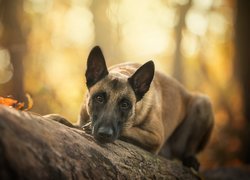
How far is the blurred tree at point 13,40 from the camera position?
40.2 ft

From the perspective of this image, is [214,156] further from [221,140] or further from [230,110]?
[230,110]

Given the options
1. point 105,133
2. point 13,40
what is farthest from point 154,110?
point 13,40

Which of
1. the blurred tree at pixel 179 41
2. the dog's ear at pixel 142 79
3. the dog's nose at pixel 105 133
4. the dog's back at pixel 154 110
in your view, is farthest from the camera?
the blurred tree at pixel 179 41

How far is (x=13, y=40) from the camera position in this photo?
41.8 feet

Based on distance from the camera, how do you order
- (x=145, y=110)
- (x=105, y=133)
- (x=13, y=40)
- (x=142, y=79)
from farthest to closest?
(x=13, y=40) < (x=145, y=110) < (x=142, y=79) < (x=105, y=133)

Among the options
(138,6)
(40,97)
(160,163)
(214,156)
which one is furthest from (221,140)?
(138,6)

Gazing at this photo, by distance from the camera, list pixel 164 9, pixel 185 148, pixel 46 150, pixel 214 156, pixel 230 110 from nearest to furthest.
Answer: pixel 46 150, pixel 185 148, pixel 214 156, pixel 230 110, pixel 164 9

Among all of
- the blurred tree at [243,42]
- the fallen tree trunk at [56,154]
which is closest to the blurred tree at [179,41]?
the blurred tree at [243,42]

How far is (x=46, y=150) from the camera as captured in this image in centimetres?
384

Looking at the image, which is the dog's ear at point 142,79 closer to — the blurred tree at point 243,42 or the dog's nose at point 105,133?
the dog's nose at point 105,133

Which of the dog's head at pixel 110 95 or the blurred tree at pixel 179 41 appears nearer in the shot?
the dog's head at pixel 110 95

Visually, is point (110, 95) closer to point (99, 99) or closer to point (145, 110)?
point (99, 99)

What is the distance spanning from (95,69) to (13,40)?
7.38 meters

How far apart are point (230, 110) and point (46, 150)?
19.0m
